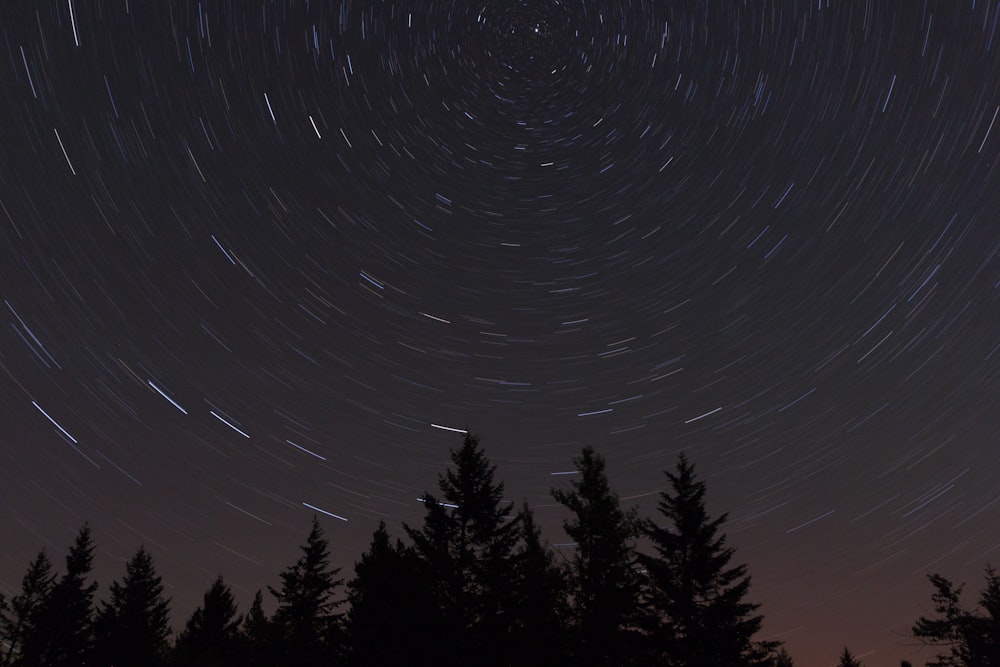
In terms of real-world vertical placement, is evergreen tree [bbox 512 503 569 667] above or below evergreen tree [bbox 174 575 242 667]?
below

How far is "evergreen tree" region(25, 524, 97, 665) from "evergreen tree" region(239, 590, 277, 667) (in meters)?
9.02

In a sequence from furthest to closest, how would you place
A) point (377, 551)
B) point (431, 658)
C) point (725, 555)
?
point (377, 551)
point (725, 555)
point (431, 658)

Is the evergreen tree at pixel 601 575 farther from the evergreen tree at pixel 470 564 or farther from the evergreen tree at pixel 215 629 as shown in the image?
the evergreen tree at pixel 215 629

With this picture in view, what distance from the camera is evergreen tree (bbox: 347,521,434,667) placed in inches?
658

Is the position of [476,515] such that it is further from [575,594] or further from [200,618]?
[200,618]

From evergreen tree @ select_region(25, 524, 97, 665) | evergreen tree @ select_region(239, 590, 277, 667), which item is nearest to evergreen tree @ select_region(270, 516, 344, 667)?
evergreen tree @ select_region(239, 590, 277, 667)

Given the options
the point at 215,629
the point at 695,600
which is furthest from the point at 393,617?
the point at 215,629

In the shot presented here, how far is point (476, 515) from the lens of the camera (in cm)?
1917

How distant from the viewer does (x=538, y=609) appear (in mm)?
17844

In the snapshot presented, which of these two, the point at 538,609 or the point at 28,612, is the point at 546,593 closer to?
the point at 538,609

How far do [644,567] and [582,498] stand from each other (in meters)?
2.79

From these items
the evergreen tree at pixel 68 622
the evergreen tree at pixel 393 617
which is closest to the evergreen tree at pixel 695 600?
the evergreen tree at pixel 393 617

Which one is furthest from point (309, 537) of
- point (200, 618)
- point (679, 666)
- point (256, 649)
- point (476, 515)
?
point (679, 666)

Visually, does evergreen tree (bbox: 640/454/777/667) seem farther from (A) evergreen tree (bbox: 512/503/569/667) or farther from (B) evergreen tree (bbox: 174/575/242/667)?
(B) evergreen tree (bbox: 174/575/242/667)
